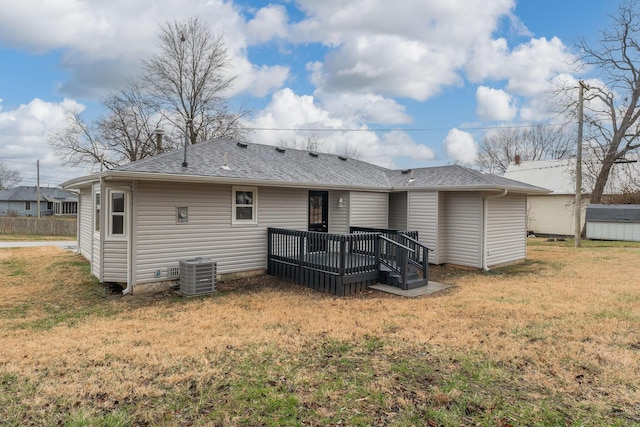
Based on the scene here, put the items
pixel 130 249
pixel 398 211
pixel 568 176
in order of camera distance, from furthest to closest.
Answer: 1. pixel 568 176
2. pixel 398 211
3. pixel 130 249

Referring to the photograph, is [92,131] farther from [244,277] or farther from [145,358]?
[145,358]

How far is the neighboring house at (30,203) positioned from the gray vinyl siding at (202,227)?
43.8 m

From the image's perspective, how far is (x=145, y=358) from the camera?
4.47m

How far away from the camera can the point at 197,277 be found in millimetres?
7930

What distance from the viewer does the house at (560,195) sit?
2347cm

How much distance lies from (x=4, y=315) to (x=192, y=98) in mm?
19314

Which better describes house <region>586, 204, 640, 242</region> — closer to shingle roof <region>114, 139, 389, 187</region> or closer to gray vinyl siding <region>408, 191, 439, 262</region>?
shingle roof <region>114, 139, 389, 187</region>

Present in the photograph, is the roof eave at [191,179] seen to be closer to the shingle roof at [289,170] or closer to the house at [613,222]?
the shingle roof at [289,170]

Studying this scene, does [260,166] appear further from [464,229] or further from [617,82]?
[617,82]

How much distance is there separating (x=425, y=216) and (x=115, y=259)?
849 cm

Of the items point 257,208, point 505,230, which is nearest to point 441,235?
point 505,230

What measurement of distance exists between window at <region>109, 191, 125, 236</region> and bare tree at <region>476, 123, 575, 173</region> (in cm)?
3633

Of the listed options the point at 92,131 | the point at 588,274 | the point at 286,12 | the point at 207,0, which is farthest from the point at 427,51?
the point at 92,131

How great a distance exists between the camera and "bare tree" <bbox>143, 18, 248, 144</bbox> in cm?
2272
